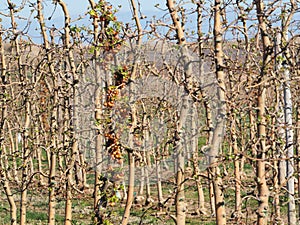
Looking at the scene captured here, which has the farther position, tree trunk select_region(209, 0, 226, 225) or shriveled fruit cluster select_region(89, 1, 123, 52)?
shriveled fruit cluster select_region(89, 1, 123, 52)

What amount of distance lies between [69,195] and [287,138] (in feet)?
9.28

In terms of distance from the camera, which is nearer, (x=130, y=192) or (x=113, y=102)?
(x=130, y=192)

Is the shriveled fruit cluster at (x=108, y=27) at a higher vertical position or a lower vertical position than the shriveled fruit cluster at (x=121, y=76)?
higher

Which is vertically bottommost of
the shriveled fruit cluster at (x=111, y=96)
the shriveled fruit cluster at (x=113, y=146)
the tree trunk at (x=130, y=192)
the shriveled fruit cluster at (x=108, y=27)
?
the tree trunk at (x=130, y=192)

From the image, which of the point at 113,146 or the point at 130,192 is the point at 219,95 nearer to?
the point at 113,146

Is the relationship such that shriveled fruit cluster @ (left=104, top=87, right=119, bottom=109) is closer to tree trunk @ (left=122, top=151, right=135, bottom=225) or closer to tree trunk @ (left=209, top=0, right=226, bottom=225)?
tree trunk @ (left=122, top=151, right=135, bottom=225)

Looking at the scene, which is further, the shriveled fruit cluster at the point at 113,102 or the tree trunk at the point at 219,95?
the shriveled fruit cluster at the point at 113,102

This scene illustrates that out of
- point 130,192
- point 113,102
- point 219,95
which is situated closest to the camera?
point 219,95

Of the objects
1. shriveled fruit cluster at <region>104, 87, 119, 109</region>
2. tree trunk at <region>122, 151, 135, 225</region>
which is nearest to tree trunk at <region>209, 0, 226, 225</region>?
tree trunk at <region>122, 151, 135, 225</region>

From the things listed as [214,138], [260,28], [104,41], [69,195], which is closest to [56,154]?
[69,195]

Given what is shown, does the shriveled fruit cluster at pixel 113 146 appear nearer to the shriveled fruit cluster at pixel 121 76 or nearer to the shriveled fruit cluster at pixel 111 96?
the shriveled fruit cluster at pixel 111 96

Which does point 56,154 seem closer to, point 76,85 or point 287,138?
point 76,85

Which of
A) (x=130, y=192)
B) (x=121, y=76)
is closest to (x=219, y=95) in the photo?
(x=121, y=76)

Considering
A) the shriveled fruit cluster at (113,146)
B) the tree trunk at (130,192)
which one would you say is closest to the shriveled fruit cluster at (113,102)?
the shriveled fruit cluster at (113,146)
